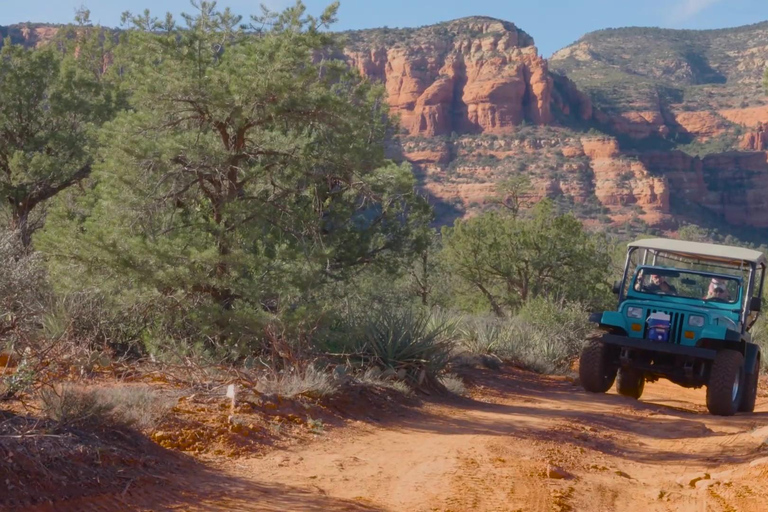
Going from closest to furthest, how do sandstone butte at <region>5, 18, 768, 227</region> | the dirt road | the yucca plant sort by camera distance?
the dirt road < the yucca plant < sandstone butte at <region>5, 18, 768, 227</region>

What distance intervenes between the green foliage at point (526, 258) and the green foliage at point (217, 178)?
13.2 metres

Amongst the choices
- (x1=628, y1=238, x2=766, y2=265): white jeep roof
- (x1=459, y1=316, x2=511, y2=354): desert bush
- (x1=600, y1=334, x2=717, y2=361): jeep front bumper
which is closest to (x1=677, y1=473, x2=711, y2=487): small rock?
(x1=600, y1=334, x2=717, y2=361): jeep front bumper

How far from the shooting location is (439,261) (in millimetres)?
25938

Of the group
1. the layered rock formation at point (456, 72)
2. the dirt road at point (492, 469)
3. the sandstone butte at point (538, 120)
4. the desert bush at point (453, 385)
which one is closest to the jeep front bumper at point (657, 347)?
the dirt road at point (492, 469)

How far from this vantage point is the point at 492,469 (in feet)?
21.4

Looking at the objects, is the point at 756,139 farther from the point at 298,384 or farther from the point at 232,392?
the point at 232,392

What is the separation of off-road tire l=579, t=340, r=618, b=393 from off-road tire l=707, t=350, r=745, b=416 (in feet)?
4.72

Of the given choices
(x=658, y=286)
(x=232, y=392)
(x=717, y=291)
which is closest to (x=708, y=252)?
(x=717, y=291)

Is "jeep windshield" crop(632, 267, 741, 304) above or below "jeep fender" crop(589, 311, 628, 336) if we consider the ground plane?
above

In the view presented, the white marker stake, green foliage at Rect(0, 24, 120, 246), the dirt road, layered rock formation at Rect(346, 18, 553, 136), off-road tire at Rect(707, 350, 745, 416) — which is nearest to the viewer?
the dirt road

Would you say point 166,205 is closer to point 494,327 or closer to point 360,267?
point 360,267

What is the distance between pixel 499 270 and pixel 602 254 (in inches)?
115

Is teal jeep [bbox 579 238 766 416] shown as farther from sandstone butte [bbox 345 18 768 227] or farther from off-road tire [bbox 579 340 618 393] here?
sandstone butte [bbox 345 18 768 227]

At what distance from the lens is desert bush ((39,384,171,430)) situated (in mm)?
5492
